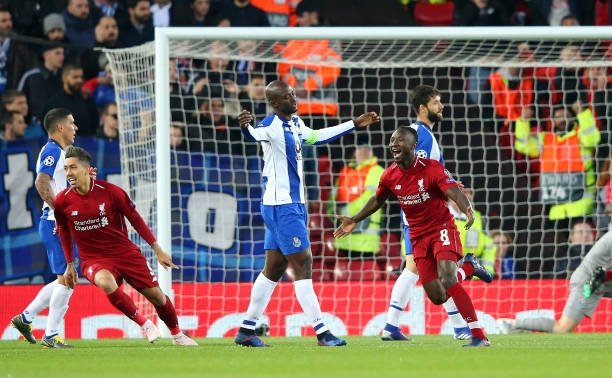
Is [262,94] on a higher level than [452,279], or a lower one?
higher

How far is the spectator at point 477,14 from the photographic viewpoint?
17.1 metres

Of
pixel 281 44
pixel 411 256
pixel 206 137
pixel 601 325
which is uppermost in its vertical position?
pixel 281 44

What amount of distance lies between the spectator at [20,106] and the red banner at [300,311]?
1.96 meters

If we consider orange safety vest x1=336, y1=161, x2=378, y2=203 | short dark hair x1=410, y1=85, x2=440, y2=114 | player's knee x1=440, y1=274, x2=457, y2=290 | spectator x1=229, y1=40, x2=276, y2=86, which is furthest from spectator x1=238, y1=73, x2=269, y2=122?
player's knee x1=440, y1=274, x2=457, y2=290

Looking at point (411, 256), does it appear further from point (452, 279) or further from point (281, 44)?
point (281, 44)

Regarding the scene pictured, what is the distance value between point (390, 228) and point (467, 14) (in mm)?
3058

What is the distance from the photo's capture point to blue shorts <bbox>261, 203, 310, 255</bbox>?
1030 centimetres

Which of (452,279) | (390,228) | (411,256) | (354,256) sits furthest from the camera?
(390,228)

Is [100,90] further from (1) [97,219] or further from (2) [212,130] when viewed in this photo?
(1) [97,219]

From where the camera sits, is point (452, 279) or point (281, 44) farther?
point (281, 44)

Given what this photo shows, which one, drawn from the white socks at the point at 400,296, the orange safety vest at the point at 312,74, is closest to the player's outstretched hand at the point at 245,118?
the white socks at the point at 400,296

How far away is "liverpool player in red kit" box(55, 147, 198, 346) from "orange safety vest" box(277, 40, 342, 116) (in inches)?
200

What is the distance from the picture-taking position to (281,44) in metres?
15.3

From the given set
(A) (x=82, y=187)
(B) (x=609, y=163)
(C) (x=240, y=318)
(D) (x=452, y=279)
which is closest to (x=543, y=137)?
(B) (x=609, y=163)
